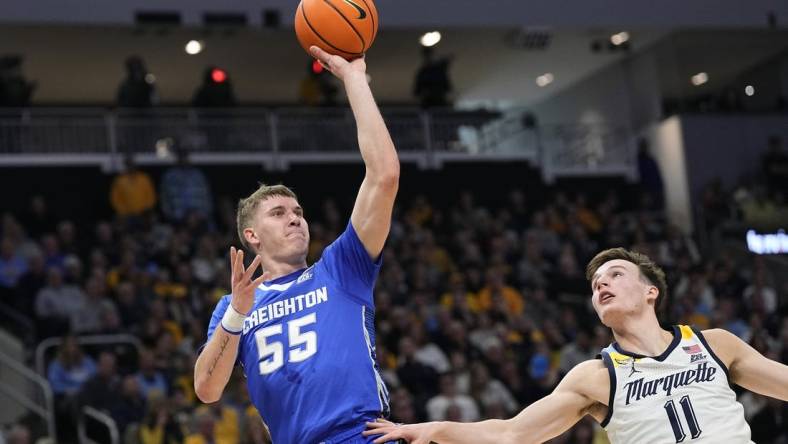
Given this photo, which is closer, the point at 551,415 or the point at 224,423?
the point at 551,415

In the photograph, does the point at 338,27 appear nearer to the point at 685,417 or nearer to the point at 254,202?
the point at 254,202

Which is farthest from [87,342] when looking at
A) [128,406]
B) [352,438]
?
[352,438]

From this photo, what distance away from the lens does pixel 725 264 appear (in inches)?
807

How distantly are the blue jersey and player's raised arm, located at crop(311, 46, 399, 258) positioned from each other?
108 millimetres

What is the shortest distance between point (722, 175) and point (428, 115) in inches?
→ 232

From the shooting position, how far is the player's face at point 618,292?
634cm

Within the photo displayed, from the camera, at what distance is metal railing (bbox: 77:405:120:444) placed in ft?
42.9

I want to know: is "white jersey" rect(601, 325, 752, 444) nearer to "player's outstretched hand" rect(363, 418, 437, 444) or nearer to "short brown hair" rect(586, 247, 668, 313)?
"short brown hair" rect(586, 247, 668, 313)

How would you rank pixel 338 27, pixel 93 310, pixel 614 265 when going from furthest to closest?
1. pixel 93 310
2. pixel 614 265
3. pixel 338 27

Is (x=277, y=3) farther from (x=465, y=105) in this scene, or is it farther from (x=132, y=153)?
(x=465, y=105)

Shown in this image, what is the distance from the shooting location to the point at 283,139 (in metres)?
22.5

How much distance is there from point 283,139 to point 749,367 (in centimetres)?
1681

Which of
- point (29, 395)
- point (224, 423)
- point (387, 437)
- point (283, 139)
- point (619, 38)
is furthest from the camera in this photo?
point (619, 38)

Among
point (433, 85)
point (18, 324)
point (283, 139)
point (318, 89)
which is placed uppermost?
point (318, 89)
